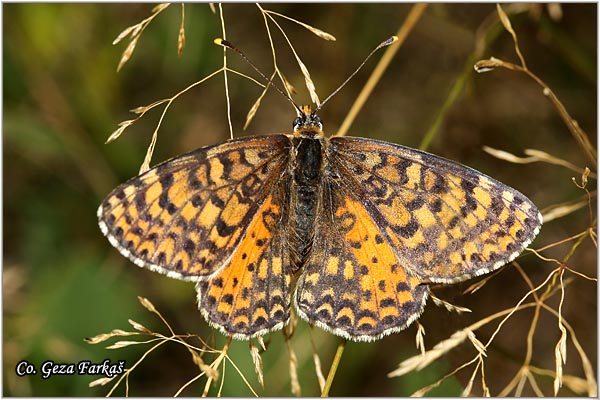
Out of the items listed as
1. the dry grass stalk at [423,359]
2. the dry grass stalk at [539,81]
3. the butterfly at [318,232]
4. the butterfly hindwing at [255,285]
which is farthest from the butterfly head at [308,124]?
the dry grass stalk at [423,359]

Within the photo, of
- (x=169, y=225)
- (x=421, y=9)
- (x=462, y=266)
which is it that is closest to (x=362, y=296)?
(x=462, y=266)

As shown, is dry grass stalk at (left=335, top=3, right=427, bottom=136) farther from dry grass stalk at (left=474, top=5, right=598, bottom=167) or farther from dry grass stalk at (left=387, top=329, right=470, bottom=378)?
dry grass stalk at (left=387, top=329, right=470, bottom=378)

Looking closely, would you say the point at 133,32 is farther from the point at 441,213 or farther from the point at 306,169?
the point at 441,213

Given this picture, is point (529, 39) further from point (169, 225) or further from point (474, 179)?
point (169, 225)

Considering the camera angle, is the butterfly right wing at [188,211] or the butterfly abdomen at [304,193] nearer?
the butterfly right wing at [188,211]

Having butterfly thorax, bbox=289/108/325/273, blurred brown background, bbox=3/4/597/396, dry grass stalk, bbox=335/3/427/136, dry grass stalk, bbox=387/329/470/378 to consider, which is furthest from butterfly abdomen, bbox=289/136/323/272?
blurred brown background, bbox=3/4/597/396

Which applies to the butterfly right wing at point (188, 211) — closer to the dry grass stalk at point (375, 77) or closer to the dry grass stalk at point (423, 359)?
the dry grass stalk at point (375, 77)
